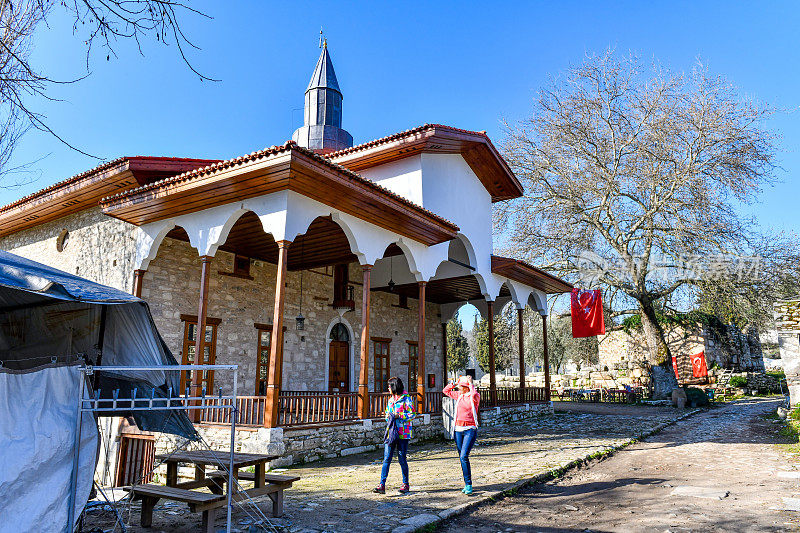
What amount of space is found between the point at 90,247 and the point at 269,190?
548cm

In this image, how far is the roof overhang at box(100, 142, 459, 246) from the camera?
7799 millimetres

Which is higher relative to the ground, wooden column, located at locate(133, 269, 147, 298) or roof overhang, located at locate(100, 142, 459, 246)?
roof overhang, located at locate(100, 142, 459, 246)

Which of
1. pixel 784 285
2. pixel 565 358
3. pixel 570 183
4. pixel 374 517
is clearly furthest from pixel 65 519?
pixel 565 358

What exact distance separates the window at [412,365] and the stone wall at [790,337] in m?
9.92

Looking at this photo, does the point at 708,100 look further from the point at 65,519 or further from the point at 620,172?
the point at 65,519

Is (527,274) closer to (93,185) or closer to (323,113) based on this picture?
(93,185)

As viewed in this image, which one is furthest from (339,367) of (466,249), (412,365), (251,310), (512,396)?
(512,396)

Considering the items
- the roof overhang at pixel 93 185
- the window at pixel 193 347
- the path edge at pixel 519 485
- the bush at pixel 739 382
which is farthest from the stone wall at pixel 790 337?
the bush at pixel 739 382

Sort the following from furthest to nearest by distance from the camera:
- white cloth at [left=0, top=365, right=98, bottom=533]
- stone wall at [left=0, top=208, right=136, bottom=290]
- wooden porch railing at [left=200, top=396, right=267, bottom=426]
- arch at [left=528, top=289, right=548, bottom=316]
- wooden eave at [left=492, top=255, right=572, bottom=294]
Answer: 1. arch at [left=528, top=289, right=548, bottom=316]
2. wooden eave at [left=492, top=255, right=572, bottom=294]
3. stone wall at [left=0, top=208, right=136, bottom=290]
4. wooden porch railing at [left=200, top=396, right=267, bottom=426]
5. white cloth at [left=0, top=365, right=98, bottom=533]

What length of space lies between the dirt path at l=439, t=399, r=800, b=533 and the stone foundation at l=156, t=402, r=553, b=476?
3.41 metres

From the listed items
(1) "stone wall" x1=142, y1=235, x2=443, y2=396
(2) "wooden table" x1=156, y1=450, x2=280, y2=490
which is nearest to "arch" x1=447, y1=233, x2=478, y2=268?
(1) "stone wall" x1=142, y1=235, x2=443, y2=396

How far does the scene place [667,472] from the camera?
7.44 metres

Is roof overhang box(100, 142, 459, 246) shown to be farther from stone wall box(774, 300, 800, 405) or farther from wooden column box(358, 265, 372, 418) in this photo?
stone wall box(774, 300, 800, 405)

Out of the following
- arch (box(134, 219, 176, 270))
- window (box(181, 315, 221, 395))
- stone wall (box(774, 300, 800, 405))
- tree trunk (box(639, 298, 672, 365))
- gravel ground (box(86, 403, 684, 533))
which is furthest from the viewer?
tree trunk (box(639, 298, 672, 365))
